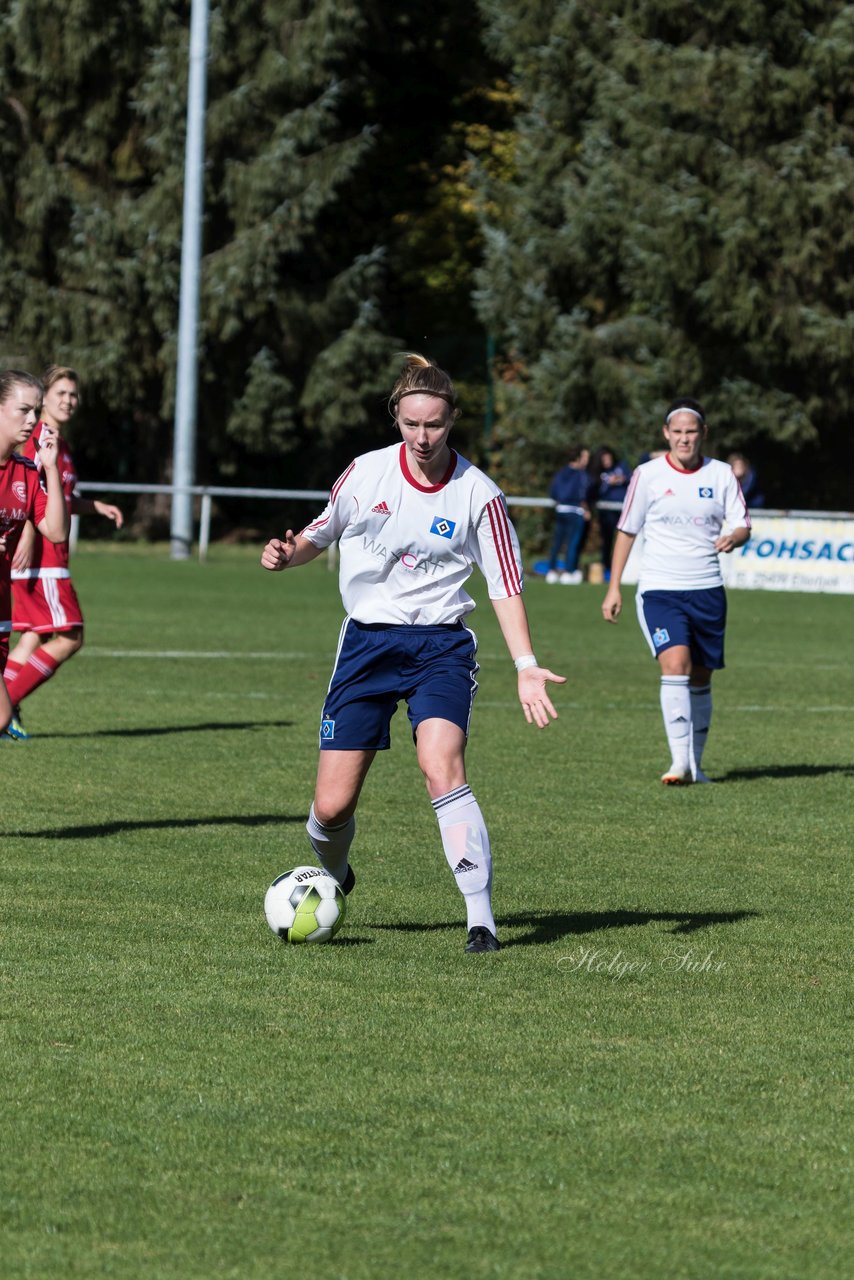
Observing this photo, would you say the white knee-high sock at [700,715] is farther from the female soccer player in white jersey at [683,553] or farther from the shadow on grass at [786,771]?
the shadow on grass at [786,771]

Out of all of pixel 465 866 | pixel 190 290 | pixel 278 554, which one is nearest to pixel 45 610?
pixel 278 554

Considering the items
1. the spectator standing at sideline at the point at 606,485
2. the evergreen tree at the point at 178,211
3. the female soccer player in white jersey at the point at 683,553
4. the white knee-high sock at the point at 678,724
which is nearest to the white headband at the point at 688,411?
the female soccer player in white jersey at the point at 683,553

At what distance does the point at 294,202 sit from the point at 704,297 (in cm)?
788

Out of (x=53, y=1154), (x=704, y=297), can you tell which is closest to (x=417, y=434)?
(x=53, y=1154)

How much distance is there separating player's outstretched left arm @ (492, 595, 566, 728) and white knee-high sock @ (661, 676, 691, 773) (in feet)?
15.5

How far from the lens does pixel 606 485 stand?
3422cm

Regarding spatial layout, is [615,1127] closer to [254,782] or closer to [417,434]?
[417,434]

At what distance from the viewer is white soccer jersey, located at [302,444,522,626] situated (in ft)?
22.3

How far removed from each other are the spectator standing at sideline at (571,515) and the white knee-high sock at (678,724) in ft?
67.6

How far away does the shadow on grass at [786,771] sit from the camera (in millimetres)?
11852

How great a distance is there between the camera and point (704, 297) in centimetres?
3750

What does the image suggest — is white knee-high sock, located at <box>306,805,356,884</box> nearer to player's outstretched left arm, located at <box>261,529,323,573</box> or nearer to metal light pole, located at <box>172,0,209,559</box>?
player's outstretched left arm, located at <box>261,529,323,573</box>

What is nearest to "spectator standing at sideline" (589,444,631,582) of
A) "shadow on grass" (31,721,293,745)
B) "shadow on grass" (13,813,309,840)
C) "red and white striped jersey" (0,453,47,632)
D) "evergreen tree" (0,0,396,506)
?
"evergreen tree" (0,0,396,506)

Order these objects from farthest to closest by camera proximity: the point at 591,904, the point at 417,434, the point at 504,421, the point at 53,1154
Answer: the point at 504,421 < the point at 591,904 < the point at 417,434 < the point at 53,1154
